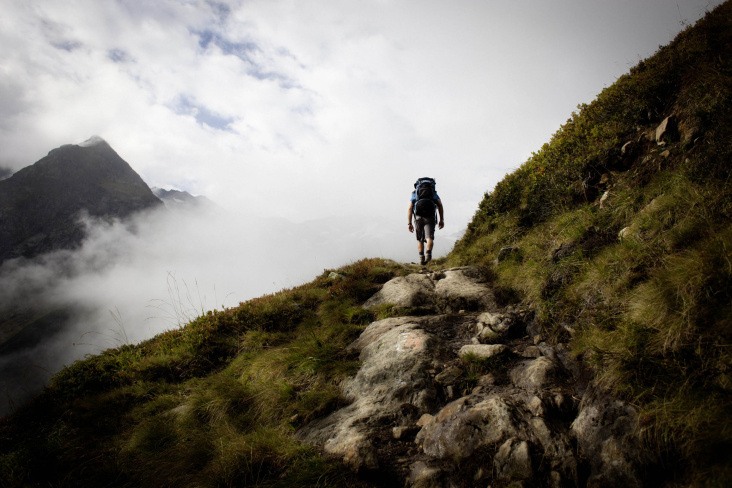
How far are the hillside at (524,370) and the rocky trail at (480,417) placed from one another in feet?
0.07

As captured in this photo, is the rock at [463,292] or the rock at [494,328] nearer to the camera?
the rock at [494,328]

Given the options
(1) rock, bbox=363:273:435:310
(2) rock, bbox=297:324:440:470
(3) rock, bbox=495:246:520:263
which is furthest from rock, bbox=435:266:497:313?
(2) rock, bbox=297:324:440:470

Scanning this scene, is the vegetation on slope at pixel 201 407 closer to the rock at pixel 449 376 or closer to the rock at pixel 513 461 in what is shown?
the rock at pixel 513 461

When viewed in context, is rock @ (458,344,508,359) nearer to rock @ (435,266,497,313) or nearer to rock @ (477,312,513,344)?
rock @ (477,312,513,344)

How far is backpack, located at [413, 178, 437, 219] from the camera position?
1227cm

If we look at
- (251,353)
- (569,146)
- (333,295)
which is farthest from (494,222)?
(251,353)

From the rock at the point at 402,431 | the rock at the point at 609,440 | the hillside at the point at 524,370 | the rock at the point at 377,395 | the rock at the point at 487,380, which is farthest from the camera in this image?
the rock at the point at 487,380

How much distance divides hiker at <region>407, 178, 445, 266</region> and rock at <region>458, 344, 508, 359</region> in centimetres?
783

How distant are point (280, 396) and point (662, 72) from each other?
10.5 metres

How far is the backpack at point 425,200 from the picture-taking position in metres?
12.3

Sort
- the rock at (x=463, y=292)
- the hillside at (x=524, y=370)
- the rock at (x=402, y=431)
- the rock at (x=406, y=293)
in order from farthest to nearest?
the rock at (x=406, y=293)
the rock at (x=463, y=292)
the rock at (x=402, y=431)
the hillside at (x=524, y=370)

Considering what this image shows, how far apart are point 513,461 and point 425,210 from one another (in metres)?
10.3

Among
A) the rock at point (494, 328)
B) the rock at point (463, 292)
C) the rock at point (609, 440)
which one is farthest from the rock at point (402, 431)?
the rock at point (463, 292)

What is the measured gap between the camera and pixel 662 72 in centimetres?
668
